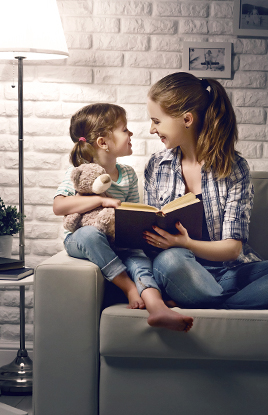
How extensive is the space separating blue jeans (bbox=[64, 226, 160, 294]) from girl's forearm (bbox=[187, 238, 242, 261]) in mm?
180

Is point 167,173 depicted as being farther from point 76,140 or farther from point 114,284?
point 114,284

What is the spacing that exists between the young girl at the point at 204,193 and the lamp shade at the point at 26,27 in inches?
19.3

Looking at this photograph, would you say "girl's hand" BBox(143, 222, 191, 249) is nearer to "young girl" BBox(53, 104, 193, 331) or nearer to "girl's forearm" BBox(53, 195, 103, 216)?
"young girl" BBox(53, 104, 193, 331)

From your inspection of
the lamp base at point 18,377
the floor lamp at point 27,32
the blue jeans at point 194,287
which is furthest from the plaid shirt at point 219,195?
the lamp base at point 18,377

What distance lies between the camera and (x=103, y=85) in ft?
6.93

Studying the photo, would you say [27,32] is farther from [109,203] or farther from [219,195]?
[219,195]

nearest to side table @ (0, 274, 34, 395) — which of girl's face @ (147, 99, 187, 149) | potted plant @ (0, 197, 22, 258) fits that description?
potted plant @ (0, 197, 22, 258)

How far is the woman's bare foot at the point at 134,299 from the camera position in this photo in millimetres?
1403

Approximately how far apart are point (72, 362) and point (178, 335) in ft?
1.12

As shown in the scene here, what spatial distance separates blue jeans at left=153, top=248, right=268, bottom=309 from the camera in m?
1.42

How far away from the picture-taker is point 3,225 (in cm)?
175

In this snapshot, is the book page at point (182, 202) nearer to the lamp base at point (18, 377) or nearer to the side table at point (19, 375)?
the side table at point (19, 375)

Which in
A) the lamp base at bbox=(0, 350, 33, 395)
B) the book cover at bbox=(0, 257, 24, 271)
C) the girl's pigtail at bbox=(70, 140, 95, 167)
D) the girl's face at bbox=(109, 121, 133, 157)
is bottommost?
the lamp base at bbox=(0, 350, 33, 395)

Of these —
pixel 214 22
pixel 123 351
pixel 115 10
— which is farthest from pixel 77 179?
pixel 214 22
